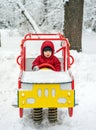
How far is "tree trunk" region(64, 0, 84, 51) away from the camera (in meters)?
9.48

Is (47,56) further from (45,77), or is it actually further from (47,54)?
(45,77)

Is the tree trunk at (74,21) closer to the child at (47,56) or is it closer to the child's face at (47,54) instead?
the child at (47,56)

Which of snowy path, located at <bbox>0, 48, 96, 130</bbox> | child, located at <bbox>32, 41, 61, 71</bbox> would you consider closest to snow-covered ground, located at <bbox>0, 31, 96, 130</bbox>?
snowy path, located at <bbox>0, 48, 96, 130</bbox>

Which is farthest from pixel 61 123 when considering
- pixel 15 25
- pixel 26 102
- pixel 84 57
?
pixel 15 25

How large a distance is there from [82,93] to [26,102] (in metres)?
2.22

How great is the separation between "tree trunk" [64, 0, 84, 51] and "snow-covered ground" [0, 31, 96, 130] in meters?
0.68

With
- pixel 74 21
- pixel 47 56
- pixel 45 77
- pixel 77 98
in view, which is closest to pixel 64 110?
pixel 77 98

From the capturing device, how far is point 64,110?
6.28 m

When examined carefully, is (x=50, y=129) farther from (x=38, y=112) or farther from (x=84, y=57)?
(x=84, y=57)

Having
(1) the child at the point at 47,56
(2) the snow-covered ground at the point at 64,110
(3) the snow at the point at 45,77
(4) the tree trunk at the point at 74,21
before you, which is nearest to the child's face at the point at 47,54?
(1) the child at the point at 47,56

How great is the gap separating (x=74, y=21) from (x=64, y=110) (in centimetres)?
397

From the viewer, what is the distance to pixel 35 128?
557 cm

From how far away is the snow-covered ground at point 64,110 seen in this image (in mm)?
5680

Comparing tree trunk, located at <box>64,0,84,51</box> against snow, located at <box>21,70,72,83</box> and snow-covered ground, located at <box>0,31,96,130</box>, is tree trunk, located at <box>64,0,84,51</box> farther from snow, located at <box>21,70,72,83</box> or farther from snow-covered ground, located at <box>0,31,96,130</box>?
snow, located at <box>21,70,72,83</box>
